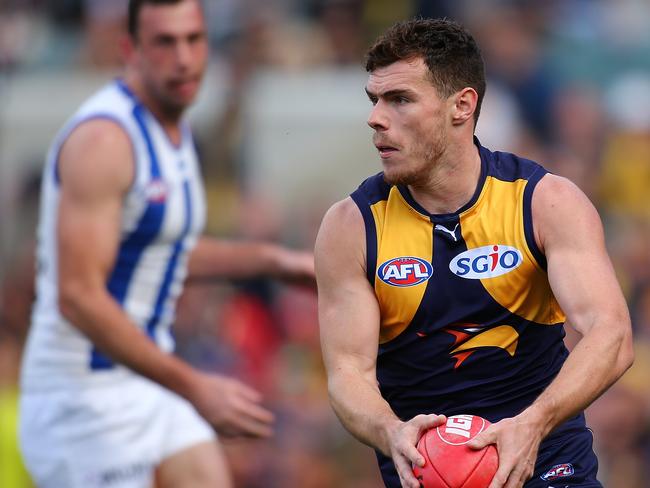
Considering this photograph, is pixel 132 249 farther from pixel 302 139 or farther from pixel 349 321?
pixel 302 139

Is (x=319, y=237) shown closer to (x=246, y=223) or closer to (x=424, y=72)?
(x=424, y=72)

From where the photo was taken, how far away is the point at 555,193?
5066 millimetres

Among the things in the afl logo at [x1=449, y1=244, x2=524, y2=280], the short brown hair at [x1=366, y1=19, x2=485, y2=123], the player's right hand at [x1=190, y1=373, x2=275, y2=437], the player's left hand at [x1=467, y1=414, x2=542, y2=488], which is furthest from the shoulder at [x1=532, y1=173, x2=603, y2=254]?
the player's right hand at [x1=190, y1=373, x2=275, y2=437]

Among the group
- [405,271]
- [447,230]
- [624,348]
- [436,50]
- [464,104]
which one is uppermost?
[436,50]

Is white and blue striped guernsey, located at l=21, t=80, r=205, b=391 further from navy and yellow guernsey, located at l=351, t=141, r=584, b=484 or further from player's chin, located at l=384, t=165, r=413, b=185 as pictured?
player's chin, located at l=384, t=165, r=413, b=185

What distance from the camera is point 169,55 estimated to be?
708cm

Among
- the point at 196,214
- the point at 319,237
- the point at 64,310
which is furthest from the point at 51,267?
the point at 319,237

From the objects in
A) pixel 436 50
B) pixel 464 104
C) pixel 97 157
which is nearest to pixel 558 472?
pixel 464 104

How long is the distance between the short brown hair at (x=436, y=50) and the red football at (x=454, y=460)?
1.32 m

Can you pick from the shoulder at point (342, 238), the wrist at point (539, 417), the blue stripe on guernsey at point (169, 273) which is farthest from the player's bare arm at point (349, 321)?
the blue stripe on guernsey at point (169, 273)

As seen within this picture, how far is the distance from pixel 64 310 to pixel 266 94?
281 inches

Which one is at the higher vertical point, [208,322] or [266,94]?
[266,94]

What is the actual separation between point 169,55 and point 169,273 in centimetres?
116

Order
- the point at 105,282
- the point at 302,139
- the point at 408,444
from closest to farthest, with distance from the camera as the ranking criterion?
1. the point at 408,444
2. the point at 105,282
3. the point at 302,139
